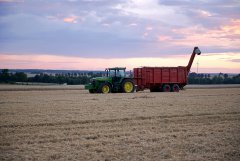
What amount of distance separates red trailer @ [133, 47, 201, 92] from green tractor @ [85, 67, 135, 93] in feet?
8.05

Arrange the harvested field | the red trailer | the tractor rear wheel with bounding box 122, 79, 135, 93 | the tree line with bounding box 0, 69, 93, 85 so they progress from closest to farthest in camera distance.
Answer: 1. the harvested field
2. the tractor rear wheel with bounding box 122, 79, 135, 93
3. the red trailer
4. the tree line with bounding box 0, 69, 93, 85

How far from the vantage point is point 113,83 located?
3039 cm

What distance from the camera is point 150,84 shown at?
1313 inches

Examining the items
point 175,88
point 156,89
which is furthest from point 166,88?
point 156,89

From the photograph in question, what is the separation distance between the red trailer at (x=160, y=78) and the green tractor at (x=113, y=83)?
2452 mm

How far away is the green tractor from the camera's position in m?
30.0

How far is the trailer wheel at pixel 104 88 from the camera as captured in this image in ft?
97.1

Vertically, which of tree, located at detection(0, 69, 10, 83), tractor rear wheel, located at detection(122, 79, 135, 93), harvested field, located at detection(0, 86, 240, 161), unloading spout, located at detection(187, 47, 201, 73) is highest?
unloading spout, located at detection(187, 47, 201, 73)

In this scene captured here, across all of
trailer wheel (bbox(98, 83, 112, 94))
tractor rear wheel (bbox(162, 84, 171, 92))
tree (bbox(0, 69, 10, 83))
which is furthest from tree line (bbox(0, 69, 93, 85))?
trailer wheel (bbox(98, 83, 112, 94))

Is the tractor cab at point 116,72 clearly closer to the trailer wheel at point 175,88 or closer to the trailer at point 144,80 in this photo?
the trailer at point 144,80

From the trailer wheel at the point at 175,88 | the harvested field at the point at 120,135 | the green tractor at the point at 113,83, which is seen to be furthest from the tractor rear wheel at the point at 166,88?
the harvested field at the point at 120,135

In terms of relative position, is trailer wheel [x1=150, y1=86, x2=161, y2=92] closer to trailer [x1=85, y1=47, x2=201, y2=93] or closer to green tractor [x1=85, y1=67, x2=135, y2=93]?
trailer [x1=85, y1=47, x2=201, y2=93]

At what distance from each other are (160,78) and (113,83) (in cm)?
509

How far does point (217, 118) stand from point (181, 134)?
12.4 feet
